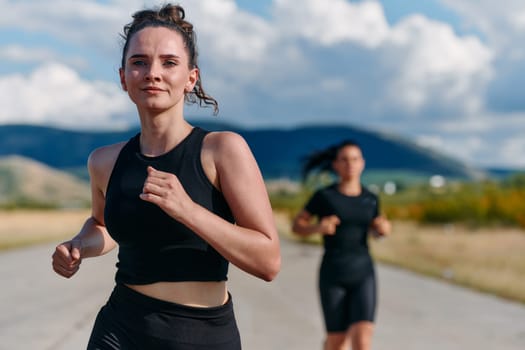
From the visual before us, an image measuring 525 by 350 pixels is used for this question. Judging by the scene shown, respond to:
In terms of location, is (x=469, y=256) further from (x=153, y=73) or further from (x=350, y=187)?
(x=153, y=73)

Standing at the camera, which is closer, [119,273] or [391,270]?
[119,273]

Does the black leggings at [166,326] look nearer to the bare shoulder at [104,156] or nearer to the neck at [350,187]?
the bare shoulder at [104,156]

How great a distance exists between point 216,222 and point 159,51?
613 millimetres

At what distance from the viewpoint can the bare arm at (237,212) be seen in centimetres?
270

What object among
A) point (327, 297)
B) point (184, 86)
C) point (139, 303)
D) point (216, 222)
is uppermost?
point (184, 86)

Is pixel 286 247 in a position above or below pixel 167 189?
below

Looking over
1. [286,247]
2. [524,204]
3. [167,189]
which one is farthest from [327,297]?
[524,204]

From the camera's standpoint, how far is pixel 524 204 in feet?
136

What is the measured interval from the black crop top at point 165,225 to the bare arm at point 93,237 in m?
0.25

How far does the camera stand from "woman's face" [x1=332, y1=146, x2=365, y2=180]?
23.2 ft

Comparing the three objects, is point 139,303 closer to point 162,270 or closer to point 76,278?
point 162,270

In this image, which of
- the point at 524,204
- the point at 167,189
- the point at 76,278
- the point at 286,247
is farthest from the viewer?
the point at 524,204

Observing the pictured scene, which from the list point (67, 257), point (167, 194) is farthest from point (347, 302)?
point (167, 194)

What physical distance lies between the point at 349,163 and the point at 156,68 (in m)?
4.27
